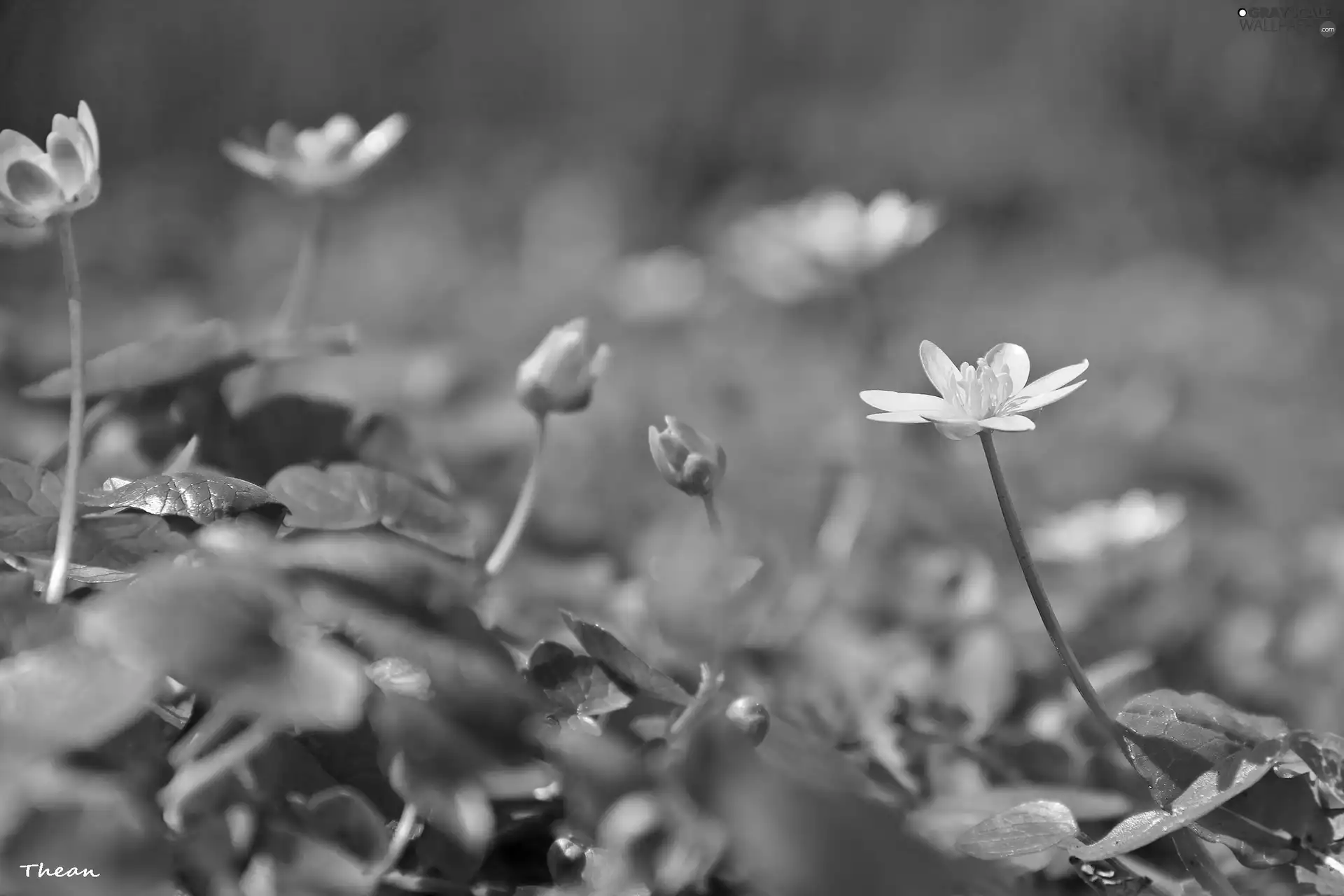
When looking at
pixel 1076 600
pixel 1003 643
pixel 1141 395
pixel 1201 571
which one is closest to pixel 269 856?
pixel 1003 643

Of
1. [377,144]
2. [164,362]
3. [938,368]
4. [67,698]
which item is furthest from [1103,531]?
[67,698]

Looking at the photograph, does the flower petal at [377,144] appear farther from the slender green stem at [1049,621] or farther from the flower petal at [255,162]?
the slender green stem at [1049,621]

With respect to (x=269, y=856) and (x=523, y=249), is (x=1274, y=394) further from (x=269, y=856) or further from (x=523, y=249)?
(x=269, y=856)

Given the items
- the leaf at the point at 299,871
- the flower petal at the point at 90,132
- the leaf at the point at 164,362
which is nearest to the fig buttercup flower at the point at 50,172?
the flower petal at the point at 90,132

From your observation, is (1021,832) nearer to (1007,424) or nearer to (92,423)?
(1007,424)

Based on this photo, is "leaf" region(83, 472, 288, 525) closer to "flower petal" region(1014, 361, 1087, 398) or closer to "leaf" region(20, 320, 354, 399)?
"leaf" region(20, 320, 354, 399)

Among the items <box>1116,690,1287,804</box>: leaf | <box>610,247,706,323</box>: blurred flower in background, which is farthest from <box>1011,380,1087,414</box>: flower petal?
<box>610,247,706,323</box>: blurred flower in background
